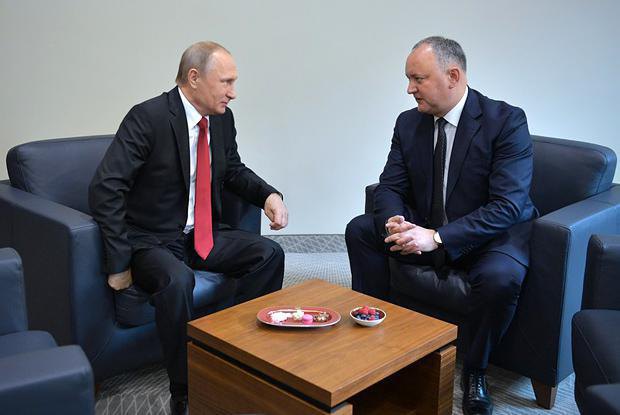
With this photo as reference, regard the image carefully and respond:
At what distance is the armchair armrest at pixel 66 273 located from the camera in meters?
2.50

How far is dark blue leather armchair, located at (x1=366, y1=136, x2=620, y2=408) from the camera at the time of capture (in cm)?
258

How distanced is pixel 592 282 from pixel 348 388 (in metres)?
0.98

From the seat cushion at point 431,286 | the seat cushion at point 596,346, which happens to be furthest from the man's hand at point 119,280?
the seat cushion at point 596,346

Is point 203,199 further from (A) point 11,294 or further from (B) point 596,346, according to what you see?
(B) point 596,346

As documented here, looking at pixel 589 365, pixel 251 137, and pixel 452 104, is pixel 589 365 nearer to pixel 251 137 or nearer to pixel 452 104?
pixel 452 104

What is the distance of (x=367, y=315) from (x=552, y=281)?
29.8 inches

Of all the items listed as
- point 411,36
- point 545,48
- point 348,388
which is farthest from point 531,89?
point 348,388

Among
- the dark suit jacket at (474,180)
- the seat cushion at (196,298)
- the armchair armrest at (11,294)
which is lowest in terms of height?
the seat cushion at (196,298)

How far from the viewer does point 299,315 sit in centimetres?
227

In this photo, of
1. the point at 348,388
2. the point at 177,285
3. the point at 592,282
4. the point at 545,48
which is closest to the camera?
the point at 348,388

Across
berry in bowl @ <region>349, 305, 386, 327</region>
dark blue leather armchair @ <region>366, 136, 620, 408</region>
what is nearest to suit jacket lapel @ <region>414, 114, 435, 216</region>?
dark blue leather armchair @ <region>366, 136, 620, 408</region>

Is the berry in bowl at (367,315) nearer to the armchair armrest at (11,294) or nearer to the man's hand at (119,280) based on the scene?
the man's hand at (119,280)

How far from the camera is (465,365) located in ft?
8.77

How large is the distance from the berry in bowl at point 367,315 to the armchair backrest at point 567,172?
115 cm
